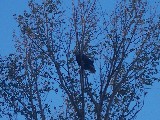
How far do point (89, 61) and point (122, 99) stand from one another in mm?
1539

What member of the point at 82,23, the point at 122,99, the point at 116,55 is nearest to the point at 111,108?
the point at 122,99

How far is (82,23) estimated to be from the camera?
16281 millimetres

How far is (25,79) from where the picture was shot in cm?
1734

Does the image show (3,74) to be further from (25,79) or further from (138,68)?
(138,68)

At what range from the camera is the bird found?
15705mm

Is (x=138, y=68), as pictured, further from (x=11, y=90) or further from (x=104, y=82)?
(x=11, y=90)

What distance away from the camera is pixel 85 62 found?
624 inches

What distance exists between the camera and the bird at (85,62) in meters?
15.7

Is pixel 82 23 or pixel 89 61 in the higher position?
pixel 82 23

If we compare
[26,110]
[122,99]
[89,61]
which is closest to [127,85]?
[122,99]

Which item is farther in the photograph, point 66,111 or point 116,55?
point 66,111

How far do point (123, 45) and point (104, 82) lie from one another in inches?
47.5

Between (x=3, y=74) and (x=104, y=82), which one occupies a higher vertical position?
(x=3, y=74)

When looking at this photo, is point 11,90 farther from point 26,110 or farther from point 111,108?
point 111,108
